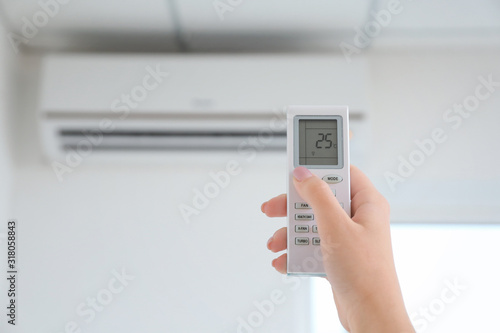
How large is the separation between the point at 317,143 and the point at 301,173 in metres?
0.08

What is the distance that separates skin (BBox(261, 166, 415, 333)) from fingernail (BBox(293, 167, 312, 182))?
0.02m

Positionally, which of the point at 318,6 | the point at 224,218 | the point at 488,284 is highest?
the point at 318,6

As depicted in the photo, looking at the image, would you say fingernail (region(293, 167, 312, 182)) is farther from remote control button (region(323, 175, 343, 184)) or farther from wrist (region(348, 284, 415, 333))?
wrist (region(348, 284, 415, 333))

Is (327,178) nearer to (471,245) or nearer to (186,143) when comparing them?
(186,143)

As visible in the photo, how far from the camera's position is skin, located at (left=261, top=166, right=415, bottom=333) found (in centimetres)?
64

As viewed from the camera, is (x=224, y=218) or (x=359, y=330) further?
(x=224, y=218)

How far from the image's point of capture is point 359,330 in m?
0.66

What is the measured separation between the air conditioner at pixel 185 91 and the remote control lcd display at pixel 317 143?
643 millimetres

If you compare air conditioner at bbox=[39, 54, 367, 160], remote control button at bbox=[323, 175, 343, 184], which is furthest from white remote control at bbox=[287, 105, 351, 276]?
air conditioner at bbox=[39, 54, 367, 160]

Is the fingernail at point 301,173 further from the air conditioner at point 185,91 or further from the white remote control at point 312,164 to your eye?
the air conditioner at point 185,91

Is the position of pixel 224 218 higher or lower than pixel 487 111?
lower

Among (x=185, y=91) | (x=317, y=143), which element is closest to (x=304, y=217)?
(x=317, y=143)

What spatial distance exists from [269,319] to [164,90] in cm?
83

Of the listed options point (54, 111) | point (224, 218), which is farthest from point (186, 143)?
point (54, 111)
